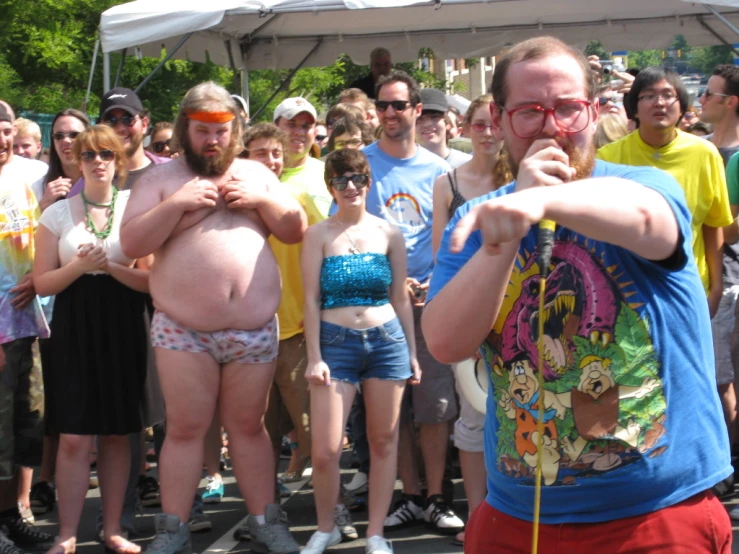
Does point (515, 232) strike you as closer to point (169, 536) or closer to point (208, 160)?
point (208, 160)

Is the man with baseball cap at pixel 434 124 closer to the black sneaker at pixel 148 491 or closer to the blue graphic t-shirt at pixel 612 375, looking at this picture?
the black sneaker at pixel 148 491

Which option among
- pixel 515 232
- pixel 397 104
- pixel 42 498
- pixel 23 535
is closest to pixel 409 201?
pixel 397 104

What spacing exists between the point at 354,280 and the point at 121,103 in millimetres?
1946

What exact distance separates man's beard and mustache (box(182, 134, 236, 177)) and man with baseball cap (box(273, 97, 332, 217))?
45.4 inches

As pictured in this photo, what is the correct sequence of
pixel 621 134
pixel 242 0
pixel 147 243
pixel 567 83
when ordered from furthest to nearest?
pixel 242 0, pixel 621 134, pixel 147 243, pixel 567 83

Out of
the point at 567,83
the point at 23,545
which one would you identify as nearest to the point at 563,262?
the point at 567,83

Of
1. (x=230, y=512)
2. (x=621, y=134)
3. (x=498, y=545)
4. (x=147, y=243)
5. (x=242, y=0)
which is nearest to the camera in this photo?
(x=498, y=545)

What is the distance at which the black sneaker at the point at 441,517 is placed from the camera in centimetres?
586

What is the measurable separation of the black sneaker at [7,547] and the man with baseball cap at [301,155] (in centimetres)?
239

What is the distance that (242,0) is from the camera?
32.6 feet

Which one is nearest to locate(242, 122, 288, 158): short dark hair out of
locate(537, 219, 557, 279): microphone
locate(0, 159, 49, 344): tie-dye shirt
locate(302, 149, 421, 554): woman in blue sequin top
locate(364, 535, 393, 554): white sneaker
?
locate(302, 149, 421, 554): woman in blue sequin top

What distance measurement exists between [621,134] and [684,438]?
4.87 metres

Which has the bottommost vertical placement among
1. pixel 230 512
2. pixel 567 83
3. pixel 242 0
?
pixel 230 512

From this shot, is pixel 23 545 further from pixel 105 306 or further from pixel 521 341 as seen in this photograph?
pixel 521 341
